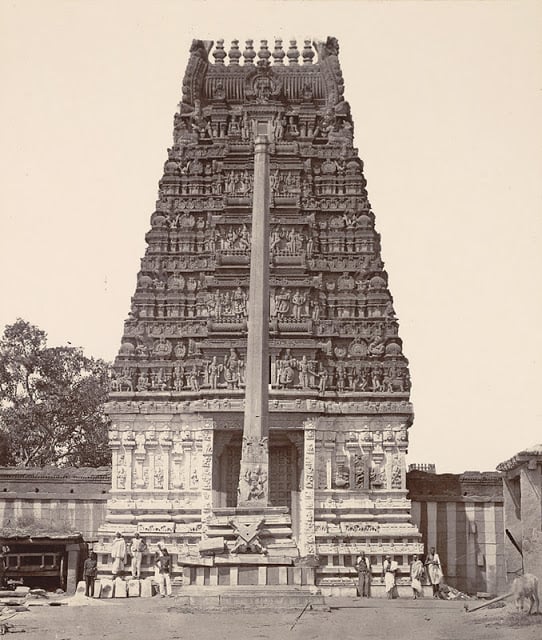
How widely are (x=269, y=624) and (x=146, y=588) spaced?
43.3ft

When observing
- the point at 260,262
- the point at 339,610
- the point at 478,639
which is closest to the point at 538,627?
the point at 478,639

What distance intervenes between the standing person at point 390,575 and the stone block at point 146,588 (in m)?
7.14

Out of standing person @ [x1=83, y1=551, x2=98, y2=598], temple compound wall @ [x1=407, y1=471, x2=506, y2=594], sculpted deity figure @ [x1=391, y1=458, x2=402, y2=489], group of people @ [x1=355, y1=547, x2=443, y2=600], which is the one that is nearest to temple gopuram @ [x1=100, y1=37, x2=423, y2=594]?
sculpted deity figure @ [x1=391, y1=458, x2=402, y2=489]

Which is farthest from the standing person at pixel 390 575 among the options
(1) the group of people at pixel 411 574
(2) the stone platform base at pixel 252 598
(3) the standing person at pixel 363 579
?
(2) the stone platform base at pixel 252 598

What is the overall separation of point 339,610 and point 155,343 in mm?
16243

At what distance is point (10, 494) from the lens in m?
40.4

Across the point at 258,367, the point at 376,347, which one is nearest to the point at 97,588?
the point at 258,367

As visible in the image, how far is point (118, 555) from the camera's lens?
36.5m

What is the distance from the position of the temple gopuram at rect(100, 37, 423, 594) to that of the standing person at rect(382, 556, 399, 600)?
15.2 inches

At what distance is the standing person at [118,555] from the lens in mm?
36469

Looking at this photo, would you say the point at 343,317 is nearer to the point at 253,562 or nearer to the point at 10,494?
the point at 10,494

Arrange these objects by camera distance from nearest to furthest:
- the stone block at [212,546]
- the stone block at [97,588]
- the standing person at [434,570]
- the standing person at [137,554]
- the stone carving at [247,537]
Answer: 1. the stone block at [212,546]
2. the stone carving at [247,537]
3. the stone block at [97,588]
4. the standing person at [434,570]
5. the standing person at [137,554]

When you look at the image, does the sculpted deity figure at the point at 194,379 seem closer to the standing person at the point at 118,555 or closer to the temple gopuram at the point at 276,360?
the temple gopuram at the point at 276,360

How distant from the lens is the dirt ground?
67.3 ft
